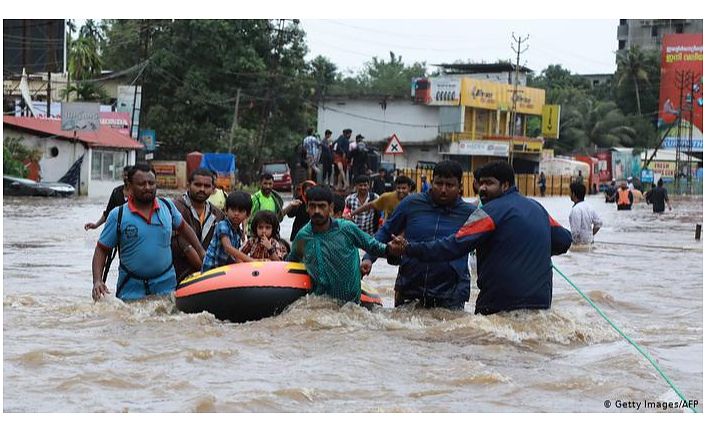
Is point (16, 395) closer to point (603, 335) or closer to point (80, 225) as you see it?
point (603, 335)

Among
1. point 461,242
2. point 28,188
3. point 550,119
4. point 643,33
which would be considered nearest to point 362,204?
point 461,242

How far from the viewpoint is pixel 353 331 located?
30.9ft

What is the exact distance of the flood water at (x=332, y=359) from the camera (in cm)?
702

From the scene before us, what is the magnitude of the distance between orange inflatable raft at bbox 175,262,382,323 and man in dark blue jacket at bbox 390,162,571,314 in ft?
3.84

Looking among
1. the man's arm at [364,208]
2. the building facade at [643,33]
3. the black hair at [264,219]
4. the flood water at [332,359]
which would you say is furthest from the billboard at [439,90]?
the black hair at [264,219]

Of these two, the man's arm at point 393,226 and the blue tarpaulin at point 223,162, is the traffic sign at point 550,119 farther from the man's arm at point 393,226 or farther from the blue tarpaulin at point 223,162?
the man's arm at point 393,226

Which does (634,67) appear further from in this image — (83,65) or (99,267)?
(99,267)

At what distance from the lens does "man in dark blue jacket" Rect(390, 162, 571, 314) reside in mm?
8352

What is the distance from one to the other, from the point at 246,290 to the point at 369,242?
1258 millimetres

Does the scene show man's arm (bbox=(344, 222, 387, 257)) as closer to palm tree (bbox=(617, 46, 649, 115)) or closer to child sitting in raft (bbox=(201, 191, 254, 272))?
child sitting in raft (bbox=(201, 191, 254, 272))

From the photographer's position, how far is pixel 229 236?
990 cm

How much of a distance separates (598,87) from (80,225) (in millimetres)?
96468

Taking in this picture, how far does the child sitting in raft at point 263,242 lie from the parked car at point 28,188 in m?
30.9

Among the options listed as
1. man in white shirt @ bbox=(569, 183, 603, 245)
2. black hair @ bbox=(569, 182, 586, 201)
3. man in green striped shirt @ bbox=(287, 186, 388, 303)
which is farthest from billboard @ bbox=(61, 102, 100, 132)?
man in green striped shirt @ bbox=(287, 186, 388, 303)
